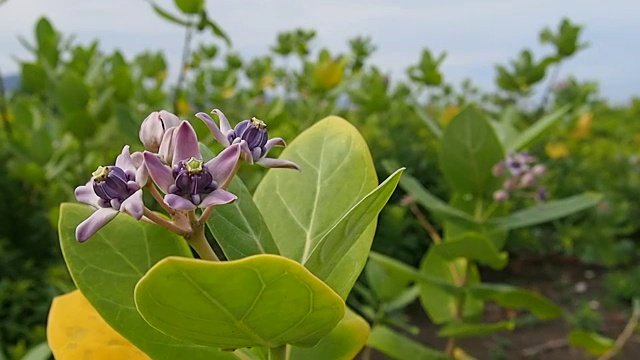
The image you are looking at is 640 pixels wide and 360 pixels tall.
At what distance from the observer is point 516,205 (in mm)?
2830

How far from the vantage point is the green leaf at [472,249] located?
3.55ft

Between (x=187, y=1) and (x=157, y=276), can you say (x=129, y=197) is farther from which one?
(x=187, y=1)

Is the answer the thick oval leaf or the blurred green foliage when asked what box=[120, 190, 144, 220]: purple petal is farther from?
the blurred green foliage

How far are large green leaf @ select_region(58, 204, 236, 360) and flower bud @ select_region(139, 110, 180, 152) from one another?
72mm

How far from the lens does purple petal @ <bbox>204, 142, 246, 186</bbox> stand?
0.45m

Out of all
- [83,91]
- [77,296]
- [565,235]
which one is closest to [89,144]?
[83,91]

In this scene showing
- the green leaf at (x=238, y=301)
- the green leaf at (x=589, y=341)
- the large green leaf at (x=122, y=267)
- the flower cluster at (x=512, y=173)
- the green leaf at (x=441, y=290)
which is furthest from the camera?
the green leaf at (x=589, y=341)

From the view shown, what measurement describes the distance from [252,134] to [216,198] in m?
0.07

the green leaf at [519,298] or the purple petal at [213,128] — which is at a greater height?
the purple petal at [213,128]

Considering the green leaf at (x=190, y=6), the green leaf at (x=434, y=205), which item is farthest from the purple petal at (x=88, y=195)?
the green leaf at (x=190, y=6)

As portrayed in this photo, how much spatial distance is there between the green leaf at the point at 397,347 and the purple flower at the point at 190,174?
26.5 inches

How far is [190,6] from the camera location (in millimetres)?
1435

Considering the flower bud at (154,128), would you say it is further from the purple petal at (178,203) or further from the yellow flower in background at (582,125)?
the yellow flower in background at (582,125)

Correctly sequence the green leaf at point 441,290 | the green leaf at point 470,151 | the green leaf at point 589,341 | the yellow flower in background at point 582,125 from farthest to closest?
the yellow flower in background at point 582,125, the green leaf at point 589,341, the green leaf at point 441,290, the green leaf at point 470,151
